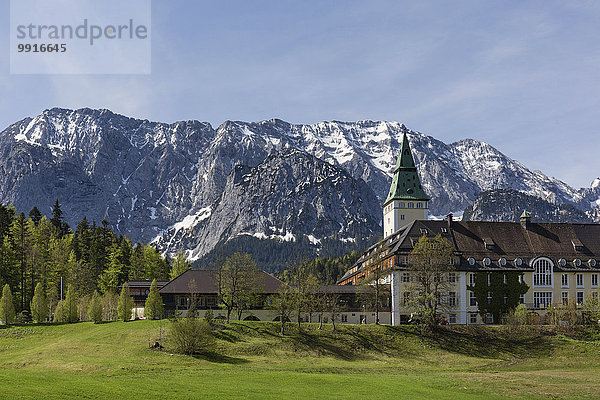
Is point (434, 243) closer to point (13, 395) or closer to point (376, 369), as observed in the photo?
point (376, 369)

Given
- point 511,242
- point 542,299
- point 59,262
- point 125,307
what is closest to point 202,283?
point 125,307

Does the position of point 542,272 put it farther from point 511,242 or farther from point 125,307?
point 125,307

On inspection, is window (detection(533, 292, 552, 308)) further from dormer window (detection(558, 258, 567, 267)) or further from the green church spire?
the green church spire

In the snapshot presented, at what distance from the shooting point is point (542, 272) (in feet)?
349

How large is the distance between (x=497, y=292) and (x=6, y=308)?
75058 mm

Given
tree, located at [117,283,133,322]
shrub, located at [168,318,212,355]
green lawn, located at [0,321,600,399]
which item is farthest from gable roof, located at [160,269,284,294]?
shrub, located at [168,318,212,355]

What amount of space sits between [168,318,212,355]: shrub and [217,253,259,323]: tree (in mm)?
21724

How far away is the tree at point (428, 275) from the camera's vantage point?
8950 cm

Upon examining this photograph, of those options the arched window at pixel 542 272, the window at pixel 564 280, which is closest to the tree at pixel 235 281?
the arched window at pixel 542 272

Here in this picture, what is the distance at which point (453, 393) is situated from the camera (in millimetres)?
49188

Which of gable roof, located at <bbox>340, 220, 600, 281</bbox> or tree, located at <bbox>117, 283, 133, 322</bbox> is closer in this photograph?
tree, located at <bbox>117, 283, 133, 322</bbox>

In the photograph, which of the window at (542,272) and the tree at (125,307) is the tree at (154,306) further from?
the window at (542,272)

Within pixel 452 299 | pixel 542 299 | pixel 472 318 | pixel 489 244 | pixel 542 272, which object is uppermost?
pixel 489 244

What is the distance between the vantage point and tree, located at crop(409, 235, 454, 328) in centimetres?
8950
